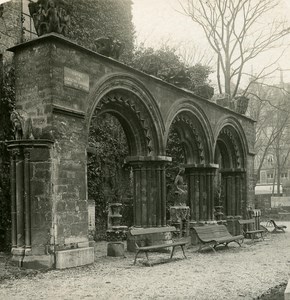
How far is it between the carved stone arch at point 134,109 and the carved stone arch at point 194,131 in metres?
1.47

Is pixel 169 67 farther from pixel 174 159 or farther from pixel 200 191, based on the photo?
pixel 200 191

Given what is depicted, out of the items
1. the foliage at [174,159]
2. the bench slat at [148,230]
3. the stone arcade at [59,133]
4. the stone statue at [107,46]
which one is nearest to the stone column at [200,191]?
the bench slat at [148,230]

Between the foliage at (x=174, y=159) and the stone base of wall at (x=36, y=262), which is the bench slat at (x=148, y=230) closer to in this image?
the stone base of wall at (x=36, y=262)

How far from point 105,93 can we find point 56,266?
339 cm

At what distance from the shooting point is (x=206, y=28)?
22828mm

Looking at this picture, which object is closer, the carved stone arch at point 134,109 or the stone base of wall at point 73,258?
the stone base of wall at point 73,258

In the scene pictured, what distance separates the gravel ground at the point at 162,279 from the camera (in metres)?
6.06

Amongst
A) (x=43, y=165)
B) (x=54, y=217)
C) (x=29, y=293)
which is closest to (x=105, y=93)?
(x=43, y=165)

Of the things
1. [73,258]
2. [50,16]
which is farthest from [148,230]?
[50,16]

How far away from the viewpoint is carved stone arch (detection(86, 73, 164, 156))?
933 cm

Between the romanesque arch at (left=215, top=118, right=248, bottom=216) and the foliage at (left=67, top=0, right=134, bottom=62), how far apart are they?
5084 millimetres

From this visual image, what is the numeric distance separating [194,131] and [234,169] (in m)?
2.97

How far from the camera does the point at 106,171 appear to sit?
1498cm

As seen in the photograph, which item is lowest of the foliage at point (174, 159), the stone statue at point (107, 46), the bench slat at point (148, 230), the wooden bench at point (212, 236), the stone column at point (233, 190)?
the wooden bench at point (212, 236)
